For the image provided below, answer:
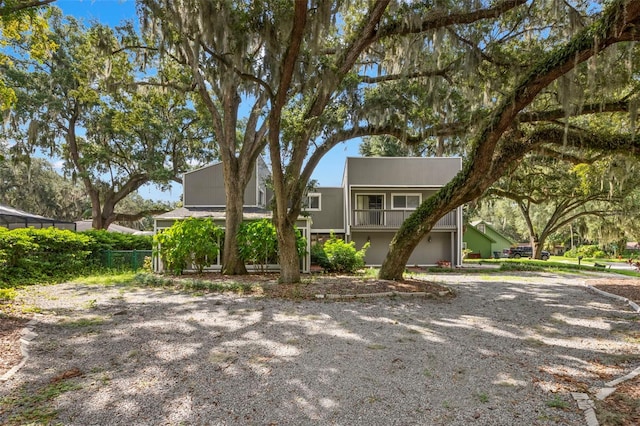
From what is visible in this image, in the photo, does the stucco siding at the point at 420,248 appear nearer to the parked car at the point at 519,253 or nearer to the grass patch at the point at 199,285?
the grass patch at the point at 199,285

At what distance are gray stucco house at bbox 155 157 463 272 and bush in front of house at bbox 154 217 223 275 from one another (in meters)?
4.61

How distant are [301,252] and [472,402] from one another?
9708 millimetres

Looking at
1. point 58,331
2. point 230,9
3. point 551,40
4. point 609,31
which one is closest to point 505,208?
point 551,40

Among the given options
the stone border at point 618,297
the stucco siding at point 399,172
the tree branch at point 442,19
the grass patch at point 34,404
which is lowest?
the stone border at point 618,297

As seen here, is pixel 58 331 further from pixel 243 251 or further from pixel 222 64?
pixel 243 251

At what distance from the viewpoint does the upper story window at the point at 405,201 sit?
18375 millimetres

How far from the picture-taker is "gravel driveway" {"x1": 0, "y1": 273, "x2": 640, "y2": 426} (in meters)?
2.79

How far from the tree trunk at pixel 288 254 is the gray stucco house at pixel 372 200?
7.12 m

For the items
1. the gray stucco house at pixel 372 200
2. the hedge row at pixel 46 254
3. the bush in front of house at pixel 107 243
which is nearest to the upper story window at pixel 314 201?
the gray stucco house at pixel 372 200

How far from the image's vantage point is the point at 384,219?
17.7 m

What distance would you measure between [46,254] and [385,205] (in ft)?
46.7

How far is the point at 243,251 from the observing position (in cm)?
1173

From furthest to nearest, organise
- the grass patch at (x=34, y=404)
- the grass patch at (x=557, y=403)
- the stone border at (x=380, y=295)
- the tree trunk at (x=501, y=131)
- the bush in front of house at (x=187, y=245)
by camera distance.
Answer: the bush in front of house at (x=187, y=245)
the stone border at (x=380, y=295)
the tree trunk at (x=501, y=131)
the grass patch at (x=557, y=403)
the grass patch at (x=34, y=404)

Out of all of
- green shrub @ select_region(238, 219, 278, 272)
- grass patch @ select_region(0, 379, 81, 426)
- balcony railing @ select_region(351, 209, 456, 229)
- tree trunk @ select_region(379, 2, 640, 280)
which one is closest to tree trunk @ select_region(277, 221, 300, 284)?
green shrub @ select_region(238, 219, 278, 272)
